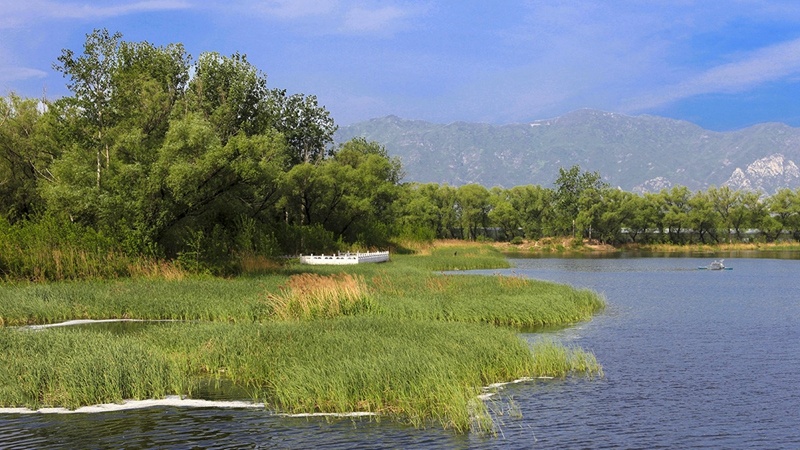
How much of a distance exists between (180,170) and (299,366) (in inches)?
1109

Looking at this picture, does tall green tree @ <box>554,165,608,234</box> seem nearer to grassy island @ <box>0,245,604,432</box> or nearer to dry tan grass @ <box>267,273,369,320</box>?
grassy island @ <box>0,245,604,432</box>

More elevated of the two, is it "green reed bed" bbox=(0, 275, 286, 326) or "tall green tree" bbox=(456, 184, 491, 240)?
"tall green tree" bbox=(456, 184, 491, 240)

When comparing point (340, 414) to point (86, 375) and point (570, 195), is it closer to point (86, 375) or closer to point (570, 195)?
point (86, 375)

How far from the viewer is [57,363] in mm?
21172

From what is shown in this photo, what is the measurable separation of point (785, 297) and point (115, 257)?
44.3m

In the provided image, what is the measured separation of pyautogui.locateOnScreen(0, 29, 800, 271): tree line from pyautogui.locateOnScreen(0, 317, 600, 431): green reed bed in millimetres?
21560

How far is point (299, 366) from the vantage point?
2109 centimetres

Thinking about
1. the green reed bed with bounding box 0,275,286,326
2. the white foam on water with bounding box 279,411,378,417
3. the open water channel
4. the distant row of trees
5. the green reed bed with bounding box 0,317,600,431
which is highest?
the distant row of trees

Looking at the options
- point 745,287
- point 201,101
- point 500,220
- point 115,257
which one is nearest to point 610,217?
point 500,220

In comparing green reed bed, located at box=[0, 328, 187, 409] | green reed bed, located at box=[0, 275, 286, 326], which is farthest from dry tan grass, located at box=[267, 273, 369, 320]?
green reed bed, located at box=[0, 328, 187, 409]

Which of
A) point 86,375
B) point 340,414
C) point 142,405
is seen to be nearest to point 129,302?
point 86,375

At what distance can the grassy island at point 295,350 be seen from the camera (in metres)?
19.6

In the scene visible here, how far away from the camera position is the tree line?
47.5 meters

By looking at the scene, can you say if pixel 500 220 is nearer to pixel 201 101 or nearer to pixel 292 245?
pixel 292 245
